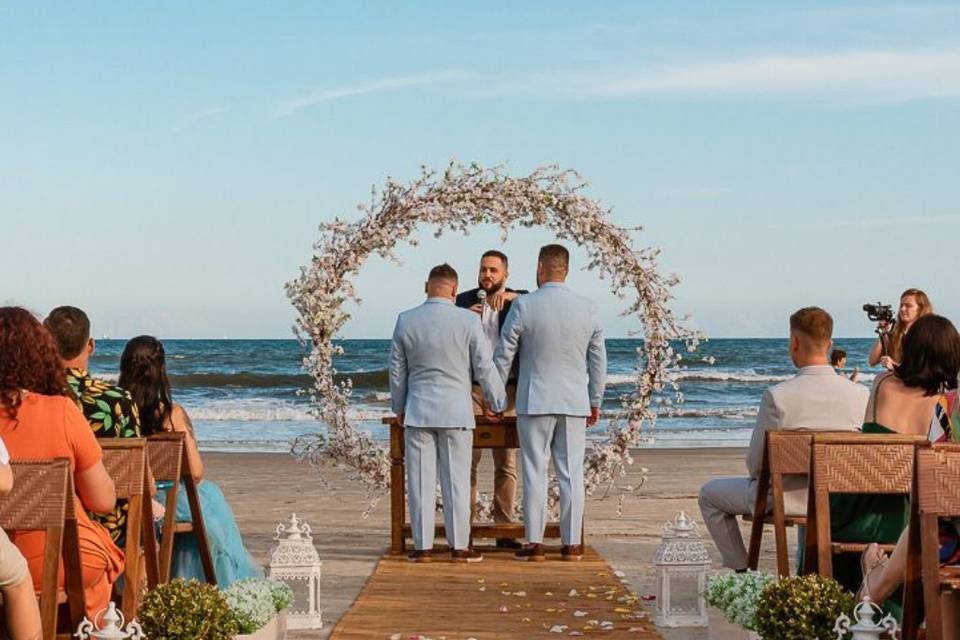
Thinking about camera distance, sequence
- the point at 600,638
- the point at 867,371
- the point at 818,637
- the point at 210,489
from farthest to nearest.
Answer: the point at 867,371, the point at 210,489, the point at 600,638, the point at 818,637

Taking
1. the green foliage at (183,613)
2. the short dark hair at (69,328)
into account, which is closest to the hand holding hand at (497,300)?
the short dark hair at (69,328)

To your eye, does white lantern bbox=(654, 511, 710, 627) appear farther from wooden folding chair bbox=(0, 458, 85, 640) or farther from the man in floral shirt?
wooden folding chair bbox=(0, 458, 85, 640)

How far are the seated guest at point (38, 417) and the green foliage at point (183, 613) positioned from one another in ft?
1.29

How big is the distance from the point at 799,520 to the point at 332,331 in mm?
4867

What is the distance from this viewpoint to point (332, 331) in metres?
12.0

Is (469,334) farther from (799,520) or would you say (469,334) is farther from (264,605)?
(264,605)

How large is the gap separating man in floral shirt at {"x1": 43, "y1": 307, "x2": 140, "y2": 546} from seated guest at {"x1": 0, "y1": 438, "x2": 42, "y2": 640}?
5.21ft

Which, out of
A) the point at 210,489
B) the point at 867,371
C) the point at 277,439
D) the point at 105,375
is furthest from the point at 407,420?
the point at 867,371

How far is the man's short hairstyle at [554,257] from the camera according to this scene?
10.7 meters

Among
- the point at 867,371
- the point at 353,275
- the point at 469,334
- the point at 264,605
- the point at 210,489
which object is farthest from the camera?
the point at 867,371

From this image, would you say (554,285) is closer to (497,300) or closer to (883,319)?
(497,300)

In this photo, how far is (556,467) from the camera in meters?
10.9

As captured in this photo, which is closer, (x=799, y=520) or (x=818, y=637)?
(x=818, y=637)

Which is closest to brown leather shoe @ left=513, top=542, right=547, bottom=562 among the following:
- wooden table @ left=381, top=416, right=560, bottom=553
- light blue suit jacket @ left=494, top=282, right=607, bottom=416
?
wooden table @ left=381, top=416, right=560, bottom=553
